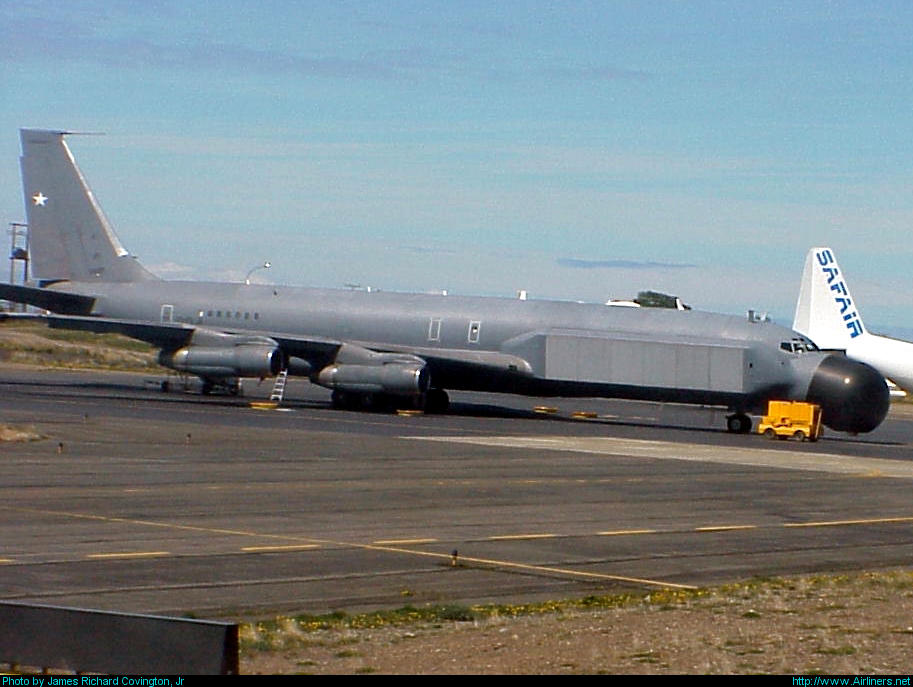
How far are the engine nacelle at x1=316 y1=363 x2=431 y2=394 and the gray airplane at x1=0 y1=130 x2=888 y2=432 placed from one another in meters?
0.05

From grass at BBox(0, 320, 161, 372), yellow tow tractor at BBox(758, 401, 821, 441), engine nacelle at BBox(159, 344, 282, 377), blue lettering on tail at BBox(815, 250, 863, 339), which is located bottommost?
grass at BBox(0, 320, 161, 372)

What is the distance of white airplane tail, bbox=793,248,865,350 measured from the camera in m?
71.9

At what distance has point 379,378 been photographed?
5050 cm

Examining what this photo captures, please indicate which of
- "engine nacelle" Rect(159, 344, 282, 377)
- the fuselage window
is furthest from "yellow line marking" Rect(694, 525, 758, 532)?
the fuselage window

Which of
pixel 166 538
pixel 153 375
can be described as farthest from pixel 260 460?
pixel 153 375

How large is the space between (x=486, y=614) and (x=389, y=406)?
39.9 m

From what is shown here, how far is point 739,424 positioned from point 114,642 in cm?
4231

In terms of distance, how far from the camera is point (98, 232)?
5816 centimetres

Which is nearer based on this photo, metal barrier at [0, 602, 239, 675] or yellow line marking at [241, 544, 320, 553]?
metal barrier at [0, 602, 239, 675]

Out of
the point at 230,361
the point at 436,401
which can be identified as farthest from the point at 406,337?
the point at 230,361

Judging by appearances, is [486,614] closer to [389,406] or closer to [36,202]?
[389,406]

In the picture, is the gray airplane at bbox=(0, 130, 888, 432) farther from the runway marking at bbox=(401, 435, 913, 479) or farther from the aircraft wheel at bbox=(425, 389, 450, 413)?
the runway marking at bbox=(401, 435, 913, 479)

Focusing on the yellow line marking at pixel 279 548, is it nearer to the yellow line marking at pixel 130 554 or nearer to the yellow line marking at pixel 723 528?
the yellow line marking at pixel 130 554

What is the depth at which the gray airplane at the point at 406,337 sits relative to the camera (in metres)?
47.3
